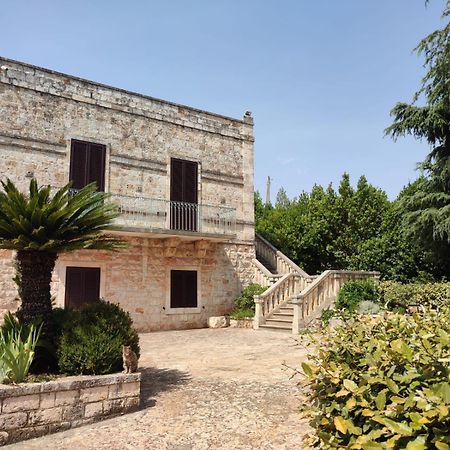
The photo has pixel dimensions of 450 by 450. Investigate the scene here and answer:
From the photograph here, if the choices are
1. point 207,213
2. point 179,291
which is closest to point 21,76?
point 207,213

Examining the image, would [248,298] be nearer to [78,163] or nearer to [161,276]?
[161,276]

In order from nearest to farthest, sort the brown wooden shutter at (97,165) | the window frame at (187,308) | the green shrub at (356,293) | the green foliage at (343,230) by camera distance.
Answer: the green shrub at (356,293), the brown wooden shutter at (97,165), the window frame at (187,308), the green foliage at (343,230)

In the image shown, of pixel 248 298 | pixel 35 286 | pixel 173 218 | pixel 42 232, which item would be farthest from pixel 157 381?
pixel 248 298

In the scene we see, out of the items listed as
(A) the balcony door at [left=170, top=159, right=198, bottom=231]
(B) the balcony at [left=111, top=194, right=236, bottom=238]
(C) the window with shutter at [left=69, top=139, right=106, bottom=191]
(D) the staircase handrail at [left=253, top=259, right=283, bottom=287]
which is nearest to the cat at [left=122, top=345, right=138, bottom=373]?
(B) the balcony at [left=111, top=194, right=236, bottom=238]

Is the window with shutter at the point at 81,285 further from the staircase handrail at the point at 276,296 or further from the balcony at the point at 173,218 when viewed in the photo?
the staircase handrail at the point at 276,296

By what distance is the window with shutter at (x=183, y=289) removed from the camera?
14.1m

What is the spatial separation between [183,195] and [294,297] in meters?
5.17

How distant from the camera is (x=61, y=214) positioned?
5.57 metres

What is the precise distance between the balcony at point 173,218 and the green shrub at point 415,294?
5.27 m

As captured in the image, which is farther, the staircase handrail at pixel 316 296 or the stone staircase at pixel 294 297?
the stone staircase at pixel 294 297

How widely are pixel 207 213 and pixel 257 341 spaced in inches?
219

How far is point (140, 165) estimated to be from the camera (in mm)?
13805

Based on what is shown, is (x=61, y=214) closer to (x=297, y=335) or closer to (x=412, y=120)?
(x=297, y=335)

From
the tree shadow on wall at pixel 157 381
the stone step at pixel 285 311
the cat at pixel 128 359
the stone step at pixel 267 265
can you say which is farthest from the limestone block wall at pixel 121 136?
the cat at pixel 128 359
